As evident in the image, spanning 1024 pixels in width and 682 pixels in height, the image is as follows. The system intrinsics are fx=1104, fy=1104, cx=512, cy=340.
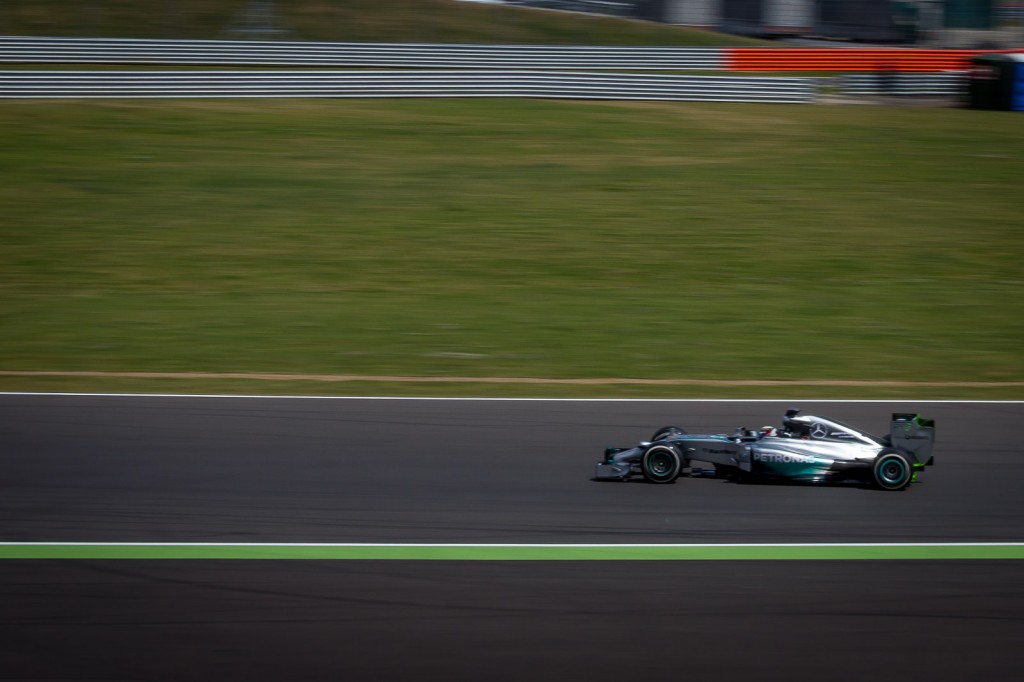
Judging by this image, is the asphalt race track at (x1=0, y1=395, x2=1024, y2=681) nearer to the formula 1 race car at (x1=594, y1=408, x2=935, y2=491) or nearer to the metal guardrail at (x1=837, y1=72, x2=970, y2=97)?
the formula 1 race car at (x1=594, y1=408, x2=935, y2=491)

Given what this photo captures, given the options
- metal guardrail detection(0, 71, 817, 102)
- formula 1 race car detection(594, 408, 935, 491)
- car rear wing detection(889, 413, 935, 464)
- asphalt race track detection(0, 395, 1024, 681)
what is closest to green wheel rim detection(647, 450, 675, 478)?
formula 1 race car detection(594, 408, 935, 491)

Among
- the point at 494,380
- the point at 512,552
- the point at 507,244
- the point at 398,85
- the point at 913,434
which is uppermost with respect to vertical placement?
the point at 398,85

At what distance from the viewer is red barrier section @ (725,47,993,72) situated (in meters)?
36.4

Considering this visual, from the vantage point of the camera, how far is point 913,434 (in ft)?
24.1

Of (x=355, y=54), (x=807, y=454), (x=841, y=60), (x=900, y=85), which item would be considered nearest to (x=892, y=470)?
(x=807, y=454)

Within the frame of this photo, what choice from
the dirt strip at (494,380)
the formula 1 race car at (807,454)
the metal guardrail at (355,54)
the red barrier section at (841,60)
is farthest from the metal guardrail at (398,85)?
the formula 1 race car at (807,454)

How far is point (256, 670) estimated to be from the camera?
5273 millimetres

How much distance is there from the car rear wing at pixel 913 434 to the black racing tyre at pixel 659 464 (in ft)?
4.77

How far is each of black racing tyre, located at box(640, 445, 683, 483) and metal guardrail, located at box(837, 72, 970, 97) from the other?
27.1 meters

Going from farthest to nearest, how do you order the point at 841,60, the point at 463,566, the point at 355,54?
the point at 841,60, the point at 355,54, the point at 463,566

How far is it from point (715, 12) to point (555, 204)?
28441 mm

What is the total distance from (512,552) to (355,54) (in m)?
29.5

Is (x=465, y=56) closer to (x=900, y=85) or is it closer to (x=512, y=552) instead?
(x=900, y=85)

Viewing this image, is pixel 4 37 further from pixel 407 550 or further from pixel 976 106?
pixel 407 550
